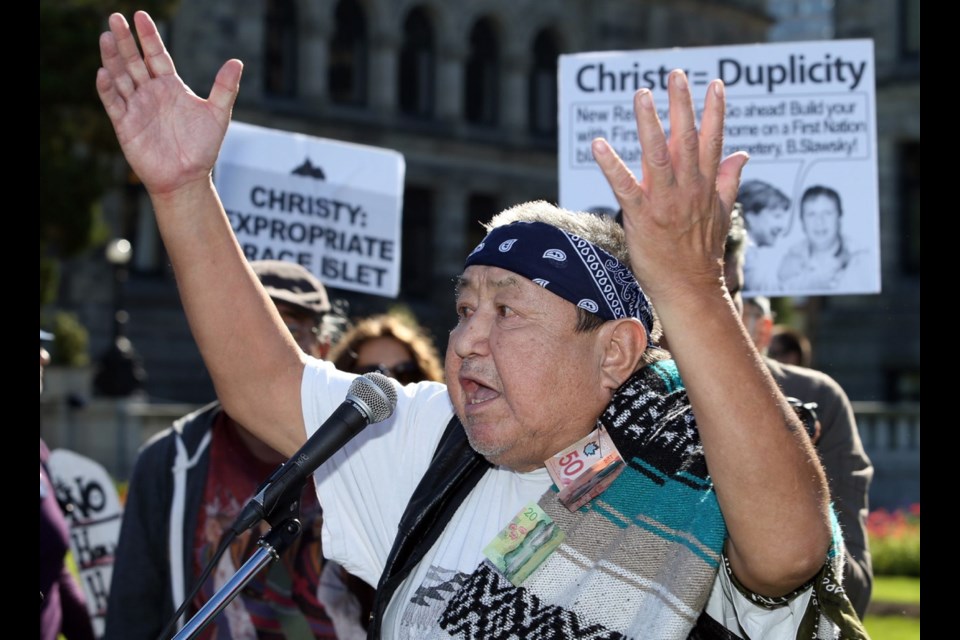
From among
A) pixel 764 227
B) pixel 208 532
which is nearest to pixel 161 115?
pixel 208 532

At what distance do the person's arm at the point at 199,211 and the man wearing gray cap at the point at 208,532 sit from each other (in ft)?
4.24

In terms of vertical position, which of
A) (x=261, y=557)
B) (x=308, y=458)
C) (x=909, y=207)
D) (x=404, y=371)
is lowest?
(x=261, y=557)

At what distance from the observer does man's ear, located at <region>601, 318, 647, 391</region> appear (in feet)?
9.66

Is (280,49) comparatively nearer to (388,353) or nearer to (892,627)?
(892,627)

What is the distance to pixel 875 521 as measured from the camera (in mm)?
14680

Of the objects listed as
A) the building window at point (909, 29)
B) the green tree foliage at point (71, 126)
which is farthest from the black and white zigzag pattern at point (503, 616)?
the building window at point (909, 29)

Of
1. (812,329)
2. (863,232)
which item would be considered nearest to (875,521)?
(863,232)

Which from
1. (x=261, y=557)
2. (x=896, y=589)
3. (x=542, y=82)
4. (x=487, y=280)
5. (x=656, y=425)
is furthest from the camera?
(x=542, y=82)

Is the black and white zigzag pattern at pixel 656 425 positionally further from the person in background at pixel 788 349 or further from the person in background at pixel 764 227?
the person in background at pixel 788 349

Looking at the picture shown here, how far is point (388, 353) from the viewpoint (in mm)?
5410

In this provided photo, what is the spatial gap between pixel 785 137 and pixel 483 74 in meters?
26.3

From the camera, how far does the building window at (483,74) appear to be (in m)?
31.8

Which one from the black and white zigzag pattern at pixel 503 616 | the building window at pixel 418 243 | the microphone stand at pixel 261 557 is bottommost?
the black and white zigzag pattern at pixel 503 616
